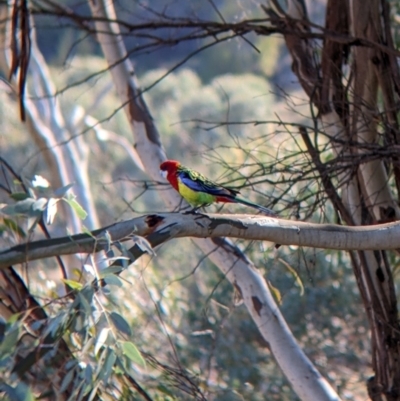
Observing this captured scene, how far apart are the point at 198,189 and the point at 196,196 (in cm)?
5

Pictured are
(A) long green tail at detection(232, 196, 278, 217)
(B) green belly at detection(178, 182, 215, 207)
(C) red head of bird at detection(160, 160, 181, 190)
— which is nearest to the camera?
(A) long green tail at detection(232, 196, 278, 217)

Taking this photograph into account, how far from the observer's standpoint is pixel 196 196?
11.2 ft

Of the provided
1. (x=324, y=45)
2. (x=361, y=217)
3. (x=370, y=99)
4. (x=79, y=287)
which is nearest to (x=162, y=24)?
(x=324, y=45)

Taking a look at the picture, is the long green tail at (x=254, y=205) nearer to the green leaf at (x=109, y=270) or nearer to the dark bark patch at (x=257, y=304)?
the green leaf at (x=109, y=270)

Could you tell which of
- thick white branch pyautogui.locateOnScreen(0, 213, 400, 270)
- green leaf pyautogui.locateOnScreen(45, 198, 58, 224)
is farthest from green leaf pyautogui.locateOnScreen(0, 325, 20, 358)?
green leaf pyautogui.locateOnScreen(45, 198, 58, 224)

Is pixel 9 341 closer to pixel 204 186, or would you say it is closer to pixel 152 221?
pixel 152 221

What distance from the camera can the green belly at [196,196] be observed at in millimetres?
3352

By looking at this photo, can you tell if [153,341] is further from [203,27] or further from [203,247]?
[203,27]

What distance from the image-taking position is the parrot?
10.4 ft

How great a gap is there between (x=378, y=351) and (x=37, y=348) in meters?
2.30

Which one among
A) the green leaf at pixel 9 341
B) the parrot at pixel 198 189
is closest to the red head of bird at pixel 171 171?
the parrot at pixel 198 189

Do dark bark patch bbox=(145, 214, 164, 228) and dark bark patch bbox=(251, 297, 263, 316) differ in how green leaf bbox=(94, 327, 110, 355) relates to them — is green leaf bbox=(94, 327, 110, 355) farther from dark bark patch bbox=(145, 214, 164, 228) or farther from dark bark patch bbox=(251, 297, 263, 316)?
dark bark patch bbox=(251, 297, 263, 316)

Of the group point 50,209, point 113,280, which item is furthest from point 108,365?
point 50,209

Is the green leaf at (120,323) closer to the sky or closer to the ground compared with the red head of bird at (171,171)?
closer to the ground
